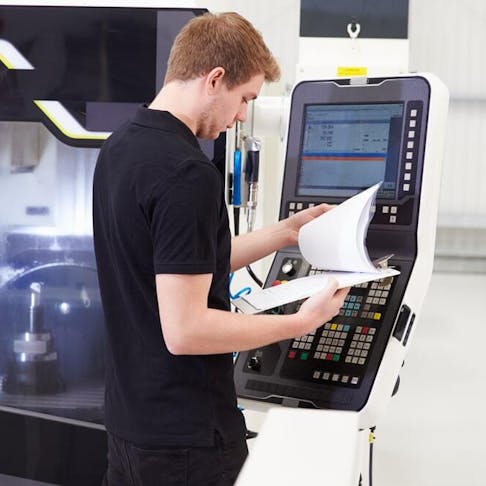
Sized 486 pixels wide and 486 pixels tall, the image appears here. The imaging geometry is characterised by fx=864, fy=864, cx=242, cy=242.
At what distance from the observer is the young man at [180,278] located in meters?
1.33

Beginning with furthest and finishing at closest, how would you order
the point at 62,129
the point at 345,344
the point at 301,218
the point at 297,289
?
the point at 62,129, the point at 301,218, the point at 345,344, the point at 297,289

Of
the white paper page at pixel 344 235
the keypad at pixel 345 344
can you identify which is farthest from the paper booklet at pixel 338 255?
the keypad at pixel 345 344

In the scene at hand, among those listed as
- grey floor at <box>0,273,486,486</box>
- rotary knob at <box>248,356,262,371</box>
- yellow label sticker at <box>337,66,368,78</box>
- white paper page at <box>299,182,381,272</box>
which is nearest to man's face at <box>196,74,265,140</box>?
white paper page at <box>299,182,381,272</box>

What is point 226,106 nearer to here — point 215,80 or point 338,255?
point 215,80

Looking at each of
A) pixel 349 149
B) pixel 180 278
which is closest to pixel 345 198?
pixel 349 149

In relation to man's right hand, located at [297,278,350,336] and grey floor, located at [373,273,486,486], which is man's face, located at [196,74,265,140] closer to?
man's right hand, located at [297,278,350,336]

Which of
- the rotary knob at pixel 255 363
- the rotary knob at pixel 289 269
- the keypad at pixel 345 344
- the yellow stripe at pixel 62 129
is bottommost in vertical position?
the rotary knob at pixel 255 363

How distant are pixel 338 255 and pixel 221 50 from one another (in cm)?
44

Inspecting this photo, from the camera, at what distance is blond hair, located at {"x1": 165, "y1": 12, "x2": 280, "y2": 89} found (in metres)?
1.40

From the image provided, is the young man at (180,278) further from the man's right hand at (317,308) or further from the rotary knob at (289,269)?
the rotary knob at (289,269)

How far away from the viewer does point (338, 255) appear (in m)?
1.60

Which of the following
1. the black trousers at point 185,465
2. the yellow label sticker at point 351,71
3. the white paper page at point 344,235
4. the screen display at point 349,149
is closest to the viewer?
the black trousers at point 185,465

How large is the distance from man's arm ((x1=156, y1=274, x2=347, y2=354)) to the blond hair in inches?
13.6

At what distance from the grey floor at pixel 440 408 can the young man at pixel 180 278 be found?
989 mm
